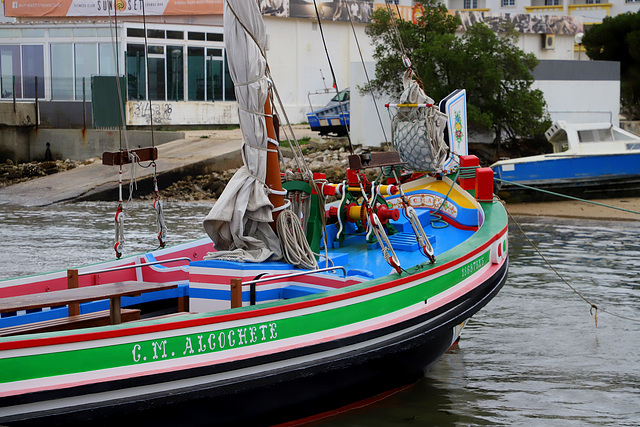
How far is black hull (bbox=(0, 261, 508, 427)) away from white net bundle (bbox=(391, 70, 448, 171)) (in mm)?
2970

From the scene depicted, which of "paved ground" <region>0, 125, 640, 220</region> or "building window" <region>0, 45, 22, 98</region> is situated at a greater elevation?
"building window" <region>0, 45, 22, 98</region>

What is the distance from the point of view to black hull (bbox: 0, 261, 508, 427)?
5.05 meters

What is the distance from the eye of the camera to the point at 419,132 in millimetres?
10359

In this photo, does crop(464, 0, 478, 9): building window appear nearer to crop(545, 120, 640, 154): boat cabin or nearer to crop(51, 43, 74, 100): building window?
crop(51, 43, 74, 100): building window

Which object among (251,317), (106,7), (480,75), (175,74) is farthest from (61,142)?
(251,317)

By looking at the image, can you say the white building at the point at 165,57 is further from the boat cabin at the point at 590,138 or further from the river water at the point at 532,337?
the river water at the point at 532,337

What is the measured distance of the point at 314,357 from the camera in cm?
600

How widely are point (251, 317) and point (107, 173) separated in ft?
62.0

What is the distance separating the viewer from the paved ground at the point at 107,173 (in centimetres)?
2203

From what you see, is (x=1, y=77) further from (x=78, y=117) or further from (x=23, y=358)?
(x=23, y=358)

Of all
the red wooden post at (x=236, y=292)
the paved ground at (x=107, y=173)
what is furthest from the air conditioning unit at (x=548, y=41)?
the red wooden post at (x=236, y=292)

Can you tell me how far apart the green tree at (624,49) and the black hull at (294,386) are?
27090 millimetres

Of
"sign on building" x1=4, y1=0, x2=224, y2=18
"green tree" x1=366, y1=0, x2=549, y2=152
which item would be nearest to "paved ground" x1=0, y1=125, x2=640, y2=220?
"green tree" x1=366, y1=0, x2=549, y2=152

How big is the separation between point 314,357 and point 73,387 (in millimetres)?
1846
